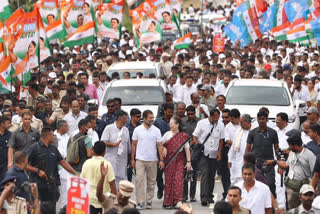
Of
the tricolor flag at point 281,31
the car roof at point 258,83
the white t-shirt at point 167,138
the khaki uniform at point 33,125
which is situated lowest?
the white t-shirt at point 167,138

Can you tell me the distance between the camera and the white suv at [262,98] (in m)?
19.5

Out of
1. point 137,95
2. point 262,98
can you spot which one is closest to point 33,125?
point 137,95

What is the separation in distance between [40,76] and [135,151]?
8.18m

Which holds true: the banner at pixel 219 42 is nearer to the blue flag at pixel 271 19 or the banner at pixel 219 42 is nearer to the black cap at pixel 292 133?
the blue flag at pixel 271 19

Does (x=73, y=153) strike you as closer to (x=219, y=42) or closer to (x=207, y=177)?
(x=207, y=177)

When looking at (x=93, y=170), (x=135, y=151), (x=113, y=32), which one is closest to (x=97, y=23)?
(x=113, y=32)

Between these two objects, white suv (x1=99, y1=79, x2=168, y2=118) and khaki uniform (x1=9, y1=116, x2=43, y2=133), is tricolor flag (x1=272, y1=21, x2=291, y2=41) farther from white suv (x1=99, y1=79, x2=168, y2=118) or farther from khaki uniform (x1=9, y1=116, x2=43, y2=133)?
khaki uniform (x1=9, y1=116, x2=43, y2=133)

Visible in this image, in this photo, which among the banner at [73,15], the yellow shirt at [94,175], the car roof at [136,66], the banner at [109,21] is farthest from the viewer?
the banner at [73,15]

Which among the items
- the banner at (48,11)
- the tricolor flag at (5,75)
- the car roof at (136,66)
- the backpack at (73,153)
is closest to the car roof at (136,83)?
the tricolor flag at (5,75)

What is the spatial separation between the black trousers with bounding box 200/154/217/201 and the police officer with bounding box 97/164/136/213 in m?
4.39

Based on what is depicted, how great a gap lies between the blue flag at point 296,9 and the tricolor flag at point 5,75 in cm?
1170

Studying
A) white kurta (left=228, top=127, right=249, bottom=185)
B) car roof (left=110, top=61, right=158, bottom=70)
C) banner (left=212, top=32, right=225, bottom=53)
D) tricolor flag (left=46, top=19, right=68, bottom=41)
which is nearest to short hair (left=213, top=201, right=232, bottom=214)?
white kurta (left=228, top=127, right=249, bottom=185)

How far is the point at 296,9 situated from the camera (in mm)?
29109

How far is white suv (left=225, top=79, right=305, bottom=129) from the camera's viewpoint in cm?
1945
